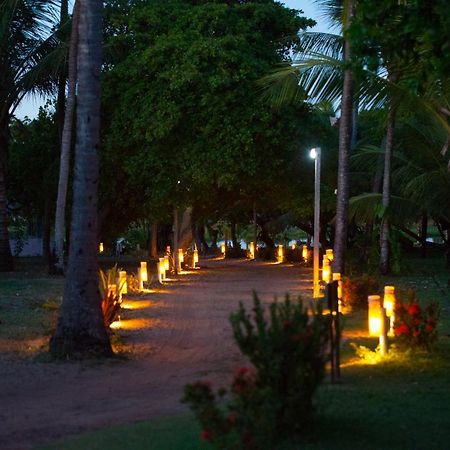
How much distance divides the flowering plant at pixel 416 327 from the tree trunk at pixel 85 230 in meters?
3.98

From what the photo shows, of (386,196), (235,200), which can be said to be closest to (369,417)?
(386,196)

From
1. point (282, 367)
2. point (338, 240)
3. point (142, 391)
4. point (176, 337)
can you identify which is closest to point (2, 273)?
→ point (338, 240)

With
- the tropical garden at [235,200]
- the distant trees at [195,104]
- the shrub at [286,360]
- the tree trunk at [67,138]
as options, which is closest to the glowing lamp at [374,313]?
the tropical garden at [235,200]

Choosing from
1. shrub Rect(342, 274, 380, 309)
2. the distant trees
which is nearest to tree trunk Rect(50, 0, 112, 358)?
shrub Rect(342, 274, 380, 309)

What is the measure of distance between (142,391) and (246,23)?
21.4 meters

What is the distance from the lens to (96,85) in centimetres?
1228

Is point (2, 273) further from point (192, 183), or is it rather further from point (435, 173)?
point (435, 173)

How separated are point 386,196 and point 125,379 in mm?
16993

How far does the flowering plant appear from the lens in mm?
10930

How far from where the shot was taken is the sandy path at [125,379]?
27.1 feet

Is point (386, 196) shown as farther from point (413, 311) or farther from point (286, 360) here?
point (286, 360)

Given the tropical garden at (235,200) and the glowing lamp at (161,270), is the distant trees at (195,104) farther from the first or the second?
the glowing lamp at (161,270)

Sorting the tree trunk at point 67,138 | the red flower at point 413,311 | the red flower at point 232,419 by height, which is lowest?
the red flower at point 232,419

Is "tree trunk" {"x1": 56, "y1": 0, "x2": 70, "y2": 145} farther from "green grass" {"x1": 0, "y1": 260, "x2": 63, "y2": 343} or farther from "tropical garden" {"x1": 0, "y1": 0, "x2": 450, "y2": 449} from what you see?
"green grass" {"x1": 0, "y1": 260, "x2": 63, "y2": 343}
